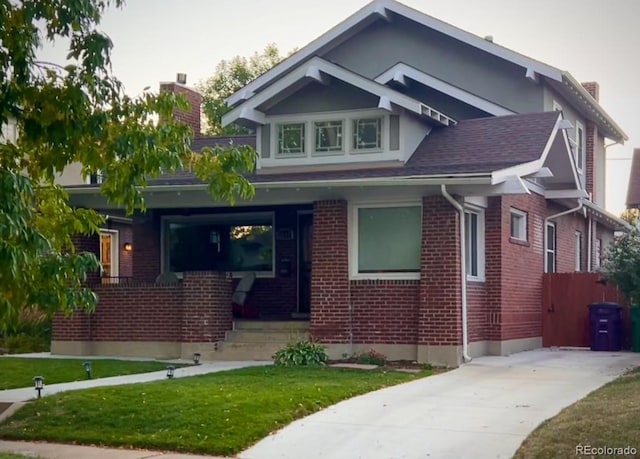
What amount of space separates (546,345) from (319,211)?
21.9ft

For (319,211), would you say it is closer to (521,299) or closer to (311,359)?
(311,359)

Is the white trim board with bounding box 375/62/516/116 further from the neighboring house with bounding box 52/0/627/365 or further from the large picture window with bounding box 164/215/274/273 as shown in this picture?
the large picture window with bounding box 164/215/274/273

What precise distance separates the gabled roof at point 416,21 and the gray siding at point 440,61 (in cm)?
32

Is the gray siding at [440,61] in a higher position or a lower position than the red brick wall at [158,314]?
higher

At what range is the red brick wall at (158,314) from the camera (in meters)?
16.9

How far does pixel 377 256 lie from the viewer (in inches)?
639

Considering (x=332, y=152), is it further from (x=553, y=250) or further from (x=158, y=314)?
(x=553, y=250)

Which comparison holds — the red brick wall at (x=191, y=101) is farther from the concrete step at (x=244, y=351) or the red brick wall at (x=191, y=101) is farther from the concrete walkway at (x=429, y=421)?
the concrete walkway at (x=429, y=421)

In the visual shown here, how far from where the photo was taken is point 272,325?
57.3 ft

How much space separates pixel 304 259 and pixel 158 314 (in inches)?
144

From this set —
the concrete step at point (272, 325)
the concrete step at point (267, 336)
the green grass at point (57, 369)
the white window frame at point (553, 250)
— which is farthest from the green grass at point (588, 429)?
the white window frame at point (553, 250)

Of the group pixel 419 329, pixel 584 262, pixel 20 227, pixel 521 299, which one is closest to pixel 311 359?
pixel 419 329

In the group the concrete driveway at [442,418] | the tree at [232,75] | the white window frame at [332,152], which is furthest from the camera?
the tree at [232,75]

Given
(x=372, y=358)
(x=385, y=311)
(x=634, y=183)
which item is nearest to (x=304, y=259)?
(x=385, y=311)
